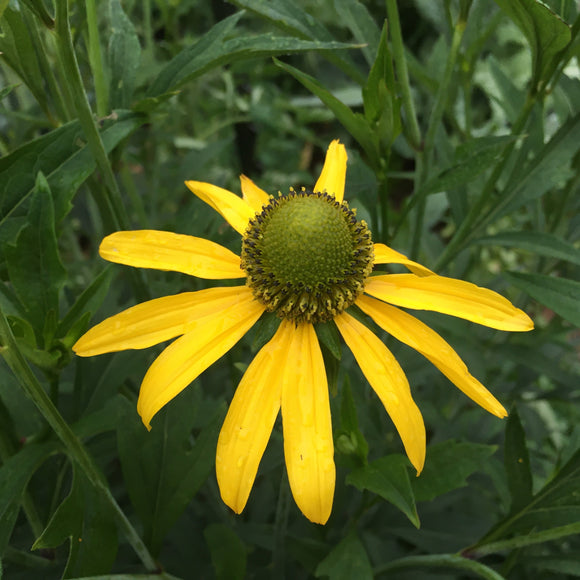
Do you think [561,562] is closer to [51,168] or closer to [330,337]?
[330,337]

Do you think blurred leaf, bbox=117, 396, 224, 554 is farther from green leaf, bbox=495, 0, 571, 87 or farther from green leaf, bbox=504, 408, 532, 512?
green leaf, bbox=495, 0, 571, 87

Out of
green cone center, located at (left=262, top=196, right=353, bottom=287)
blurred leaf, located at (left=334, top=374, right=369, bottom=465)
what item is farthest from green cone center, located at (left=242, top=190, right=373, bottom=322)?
blurred leaf, located at (left=334, top=374, right=369, bottom=465)

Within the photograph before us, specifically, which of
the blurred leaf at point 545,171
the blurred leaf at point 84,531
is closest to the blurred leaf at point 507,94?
the blurred leaf at point 545,171

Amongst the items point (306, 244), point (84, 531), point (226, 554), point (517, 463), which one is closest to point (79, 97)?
point (306, 244)

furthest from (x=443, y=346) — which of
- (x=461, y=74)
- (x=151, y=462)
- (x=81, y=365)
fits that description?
(x=461, y=74)

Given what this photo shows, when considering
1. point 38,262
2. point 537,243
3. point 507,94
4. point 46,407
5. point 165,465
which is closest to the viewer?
point 46,407

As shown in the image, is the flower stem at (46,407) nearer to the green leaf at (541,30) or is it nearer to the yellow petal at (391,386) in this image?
the yellow petal at (391,386)

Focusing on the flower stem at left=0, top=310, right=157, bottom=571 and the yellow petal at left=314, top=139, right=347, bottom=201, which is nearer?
the flower stem at left=0, top=310, right=157, bottom=571
